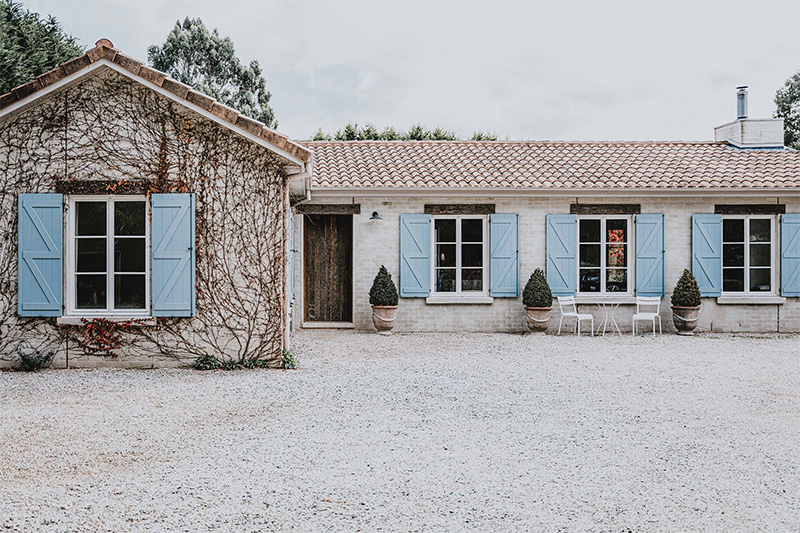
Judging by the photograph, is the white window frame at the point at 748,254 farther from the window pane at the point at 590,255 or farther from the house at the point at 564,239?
the window pane at the point at 590,255

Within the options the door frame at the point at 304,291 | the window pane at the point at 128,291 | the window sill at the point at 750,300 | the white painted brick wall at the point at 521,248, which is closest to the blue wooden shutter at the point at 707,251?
the white painted brick wall at the point at 521,248

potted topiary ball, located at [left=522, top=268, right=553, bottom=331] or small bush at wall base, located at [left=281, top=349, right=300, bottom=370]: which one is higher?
potted topiary ball, located at [left=522, top=268, right=553, bottom=331]

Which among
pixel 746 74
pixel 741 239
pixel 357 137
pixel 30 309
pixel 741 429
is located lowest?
pixel 741 429

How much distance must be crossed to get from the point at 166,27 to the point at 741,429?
28.6 meters

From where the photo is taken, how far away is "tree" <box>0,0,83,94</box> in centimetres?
1642

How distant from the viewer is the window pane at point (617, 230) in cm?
1239

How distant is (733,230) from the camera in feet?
41.1

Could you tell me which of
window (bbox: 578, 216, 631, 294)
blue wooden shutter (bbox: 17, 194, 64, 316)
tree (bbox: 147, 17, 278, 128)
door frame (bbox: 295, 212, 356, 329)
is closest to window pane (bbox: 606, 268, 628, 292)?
window (bbox: 578, 216, 631, 294)

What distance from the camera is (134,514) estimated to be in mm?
3525

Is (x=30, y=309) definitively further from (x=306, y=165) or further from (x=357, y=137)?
(x=357, y=137)

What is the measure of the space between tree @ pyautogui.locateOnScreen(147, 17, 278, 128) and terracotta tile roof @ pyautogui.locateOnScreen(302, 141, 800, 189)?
46.7 ft

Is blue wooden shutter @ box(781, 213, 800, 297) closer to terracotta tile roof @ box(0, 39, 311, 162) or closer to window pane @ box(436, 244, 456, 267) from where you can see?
window pane @ box(436, 244, 456, 267)

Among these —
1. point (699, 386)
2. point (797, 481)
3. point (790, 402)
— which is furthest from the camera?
point (699, 386)

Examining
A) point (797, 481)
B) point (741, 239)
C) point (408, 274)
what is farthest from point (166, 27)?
point (797, 481)
